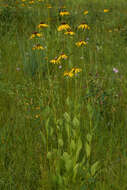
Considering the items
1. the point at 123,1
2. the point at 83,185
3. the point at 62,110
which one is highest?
the point at 123,1

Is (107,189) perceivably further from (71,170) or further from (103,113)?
(103,113)

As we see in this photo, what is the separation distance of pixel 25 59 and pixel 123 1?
6344 mm

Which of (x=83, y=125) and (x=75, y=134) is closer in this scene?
(x=75, y=134)

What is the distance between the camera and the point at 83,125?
1877 millimetres

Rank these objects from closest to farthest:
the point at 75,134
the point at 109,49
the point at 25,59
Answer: the point at 75,134 → the point at 25,59 → the point at 109,49

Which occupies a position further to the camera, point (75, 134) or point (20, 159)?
point (20, 159)

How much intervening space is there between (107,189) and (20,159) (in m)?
0.53

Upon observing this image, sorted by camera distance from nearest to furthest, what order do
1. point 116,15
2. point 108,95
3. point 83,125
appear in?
point 83,125 < point 108,95 < point 116,15

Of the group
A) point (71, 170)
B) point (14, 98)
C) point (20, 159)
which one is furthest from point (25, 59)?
point (71, 170)

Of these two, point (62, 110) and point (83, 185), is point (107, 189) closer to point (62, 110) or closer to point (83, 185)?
point (83, 185)

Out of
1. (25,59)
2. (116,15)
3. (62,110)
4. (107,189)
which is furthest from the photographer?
(116,15)

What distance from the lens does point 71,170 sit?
144cm

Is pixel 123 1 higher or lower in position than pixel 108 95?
higher

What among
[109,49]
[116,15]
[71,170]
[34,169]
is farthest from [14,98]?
[116,15]
